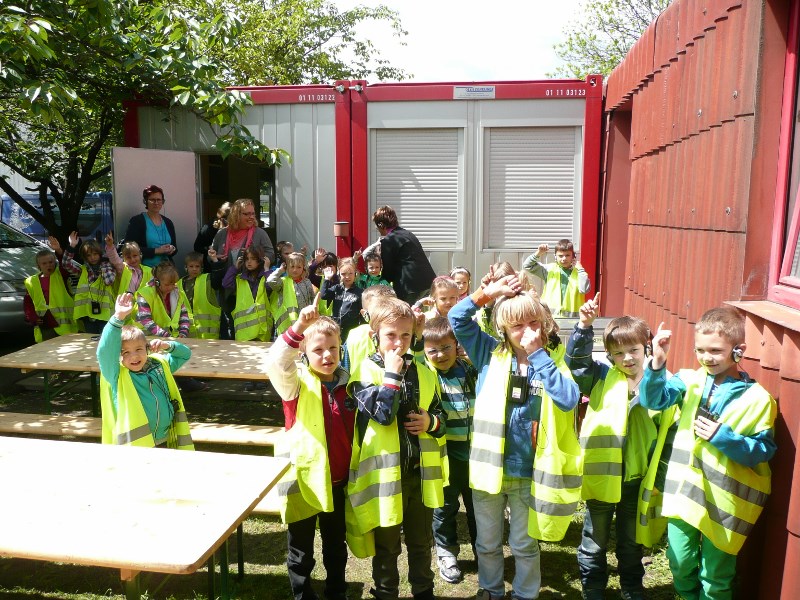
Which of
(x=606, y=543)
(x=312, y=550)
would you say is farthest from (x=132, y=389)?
(x=606, y=543)

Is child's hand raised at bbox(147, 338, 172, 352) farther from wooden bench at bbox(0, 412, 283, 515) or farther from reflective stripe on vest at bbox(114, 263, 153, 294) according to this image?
reflective stripe on vest at bbox(114, 263, 153, 294)

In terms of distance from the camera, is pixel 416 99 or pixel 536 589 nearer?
pixel 536 589

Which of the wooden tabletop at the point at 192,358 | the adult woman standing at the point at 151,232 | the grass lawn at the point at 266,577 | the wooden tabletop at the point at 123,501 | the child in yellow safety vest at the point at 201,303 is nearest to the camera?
the wooden tabletop at the point at 123,501

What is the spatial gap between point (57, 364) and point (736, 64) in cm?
510

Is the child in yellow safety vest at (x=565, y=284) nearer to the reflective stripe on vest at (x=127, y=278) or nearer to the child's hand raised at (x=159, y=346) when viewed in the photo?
the reflective stripe on vest at (x=127, y=278)

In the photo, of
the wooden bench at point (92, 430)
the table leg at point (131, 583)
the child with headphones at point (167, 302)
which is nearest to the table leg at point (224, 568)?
the table leg at point (131, 583)

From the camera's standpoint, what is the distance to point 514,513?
10.9 ft

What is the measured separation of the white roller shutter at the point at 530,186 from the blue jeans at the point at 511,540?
564 centimetres

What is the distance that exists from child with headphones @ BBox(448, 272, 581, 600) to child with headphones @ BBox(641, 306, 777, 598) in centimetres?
45

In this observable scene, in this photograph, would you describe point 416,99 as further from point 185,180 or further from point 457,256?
point 185,180

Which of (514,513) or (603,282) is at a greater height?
(603,282)

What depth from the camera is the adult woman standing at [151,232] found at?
7.81 metres

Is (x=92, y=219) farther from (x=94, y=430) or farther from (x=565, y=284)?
(x=94, y=430)

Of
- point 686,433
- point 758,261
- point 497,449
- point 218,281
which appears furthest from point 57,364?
point 758,261
